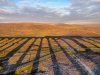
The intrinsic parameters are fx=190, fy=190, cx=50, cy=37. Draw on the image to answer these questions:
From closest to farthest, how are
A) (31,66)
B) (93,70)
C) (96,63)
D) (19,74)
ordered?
(19,74) → (93,70) → (31,66) → (96,63)

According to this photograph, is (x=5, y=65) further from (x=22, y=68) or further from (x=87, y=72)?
(x=87, y=72)

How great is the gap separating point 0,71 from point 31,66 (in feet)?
4.92

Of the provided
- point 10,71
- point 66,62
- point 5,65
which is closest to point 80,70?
point 66,62

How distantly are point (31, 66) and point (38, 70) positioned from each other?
65cm

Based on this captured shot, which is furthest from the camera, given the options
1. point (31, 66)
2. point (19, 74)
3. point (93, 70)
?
point (31, 66)

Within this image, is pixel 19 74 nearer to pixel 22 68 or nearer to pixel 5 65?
pixel 22 68

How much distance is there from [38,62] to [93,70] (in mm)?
2983

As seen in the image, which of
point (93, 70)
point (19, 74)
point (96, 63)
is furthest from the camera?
point (96, 63)

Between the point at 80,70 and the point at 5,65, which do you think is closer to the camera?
the point at 80,70

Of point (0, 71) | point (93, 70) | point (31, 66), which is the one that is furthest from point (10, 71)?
point (93, 70)

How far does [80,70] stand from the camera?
8.52m

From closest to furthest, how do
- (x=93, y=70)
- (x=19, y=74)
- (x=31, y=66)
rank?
(x=19, y=74), (x=93, y=70), (x=31, y=66)

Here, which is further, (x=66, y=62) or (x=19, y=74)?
(x=66, y=62)

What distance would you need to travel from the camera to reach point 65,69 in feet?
28.8
